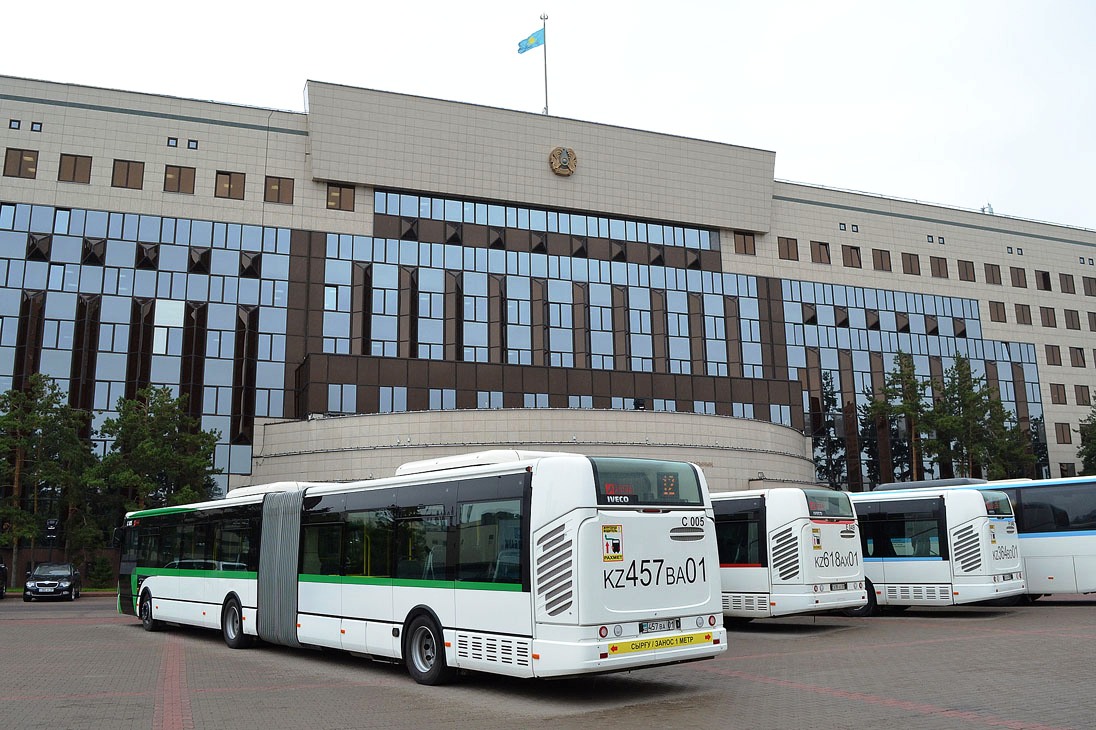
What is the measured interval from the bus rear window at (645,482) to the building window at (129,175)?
149ft

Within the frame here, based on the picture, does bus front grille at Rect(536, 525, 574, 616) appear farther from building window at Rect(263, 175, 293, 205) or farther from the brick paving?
building window at Rect(263, 175, 293, 205)

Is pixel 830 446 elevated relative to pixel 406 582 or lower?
elevated

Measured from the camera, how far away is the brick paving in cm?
994

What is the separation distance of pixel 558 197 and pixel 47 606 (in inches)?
1394

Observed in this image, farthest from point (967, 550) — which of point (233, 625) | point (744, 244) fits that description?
point (744, 244)

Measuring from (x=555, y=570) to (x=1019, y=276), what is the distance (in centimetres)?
6865

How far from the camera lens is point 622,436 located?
4225 centimetres

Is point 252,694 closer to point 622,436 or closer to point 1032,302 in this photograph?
point 622,436

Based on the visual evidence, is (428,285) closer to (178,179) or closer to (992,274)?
(178,179)

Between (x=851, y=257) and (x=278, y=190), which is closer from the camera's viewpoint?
(x=278, y=190)

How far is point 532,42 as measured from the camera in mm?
52906

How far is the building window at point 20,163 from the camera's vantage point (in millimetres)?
47969

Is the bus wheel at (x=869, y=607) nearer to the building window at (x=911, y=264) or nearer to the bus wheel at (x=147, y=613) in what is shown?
the bus wheel at (x=147, y=613)

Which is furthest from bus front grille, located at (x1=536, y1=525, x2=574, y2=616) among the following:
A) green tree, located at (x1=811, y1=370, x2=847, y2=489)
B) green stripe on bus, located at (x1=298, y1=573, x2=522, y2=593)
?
green tree, located at (x1=811, y1=370, x2=847, y2=489)
